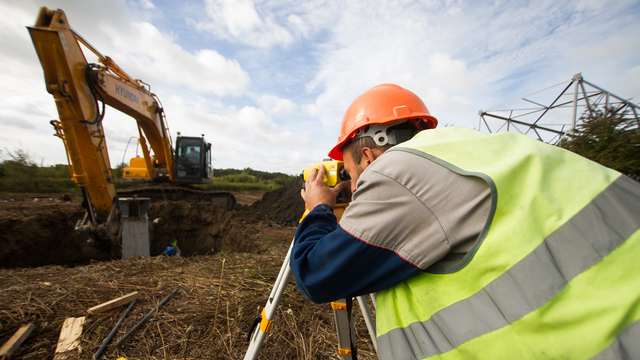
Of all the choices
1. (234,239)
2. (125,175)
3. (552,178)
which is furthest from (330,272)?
(125,175)

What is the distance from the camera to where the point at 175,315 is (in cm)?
257

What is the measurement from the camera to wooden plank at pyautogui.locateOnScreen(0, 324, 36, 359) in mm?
2025

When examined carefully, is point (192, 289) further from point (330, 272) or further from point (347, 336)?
point (330, 272)

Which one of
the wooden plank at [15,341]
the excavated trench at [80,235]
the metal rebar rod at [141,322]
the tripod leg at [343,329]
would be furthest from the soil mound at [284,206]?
the tripod leg at [343,329]

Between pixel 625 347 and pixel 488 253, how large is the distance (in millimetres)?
307

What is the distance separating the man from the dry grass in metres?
1.54

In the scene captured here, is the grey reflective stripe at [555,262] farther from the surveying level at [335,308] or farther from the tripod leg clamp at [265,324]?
the tripod leg clamp at [265,324]

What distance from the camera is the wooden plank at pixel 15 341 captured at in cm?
203

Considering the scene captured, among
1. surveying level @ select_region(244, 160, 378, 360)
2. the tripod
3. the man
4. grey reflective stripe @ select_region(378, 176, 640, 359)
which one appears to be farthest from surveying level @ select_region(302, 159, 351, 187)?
grey reflective stripe @ select_region(378, 176, 640, 359)

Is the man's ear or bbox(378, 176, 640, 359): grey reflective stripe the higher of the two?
the man's ear

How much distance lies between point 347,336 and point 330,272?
3.73ft

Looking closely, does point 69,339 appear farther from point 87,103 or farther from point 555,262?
point 87,103

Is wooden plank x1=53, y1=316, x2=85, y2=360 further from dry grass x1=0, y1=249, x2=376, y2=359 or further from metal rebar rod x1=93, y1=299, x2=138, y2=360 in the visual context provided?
metal rebar rod x1=93, y1=299, x2=138, y2=360

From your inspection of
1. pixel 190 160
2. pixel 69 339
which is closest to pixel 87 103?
pixel 69 339
